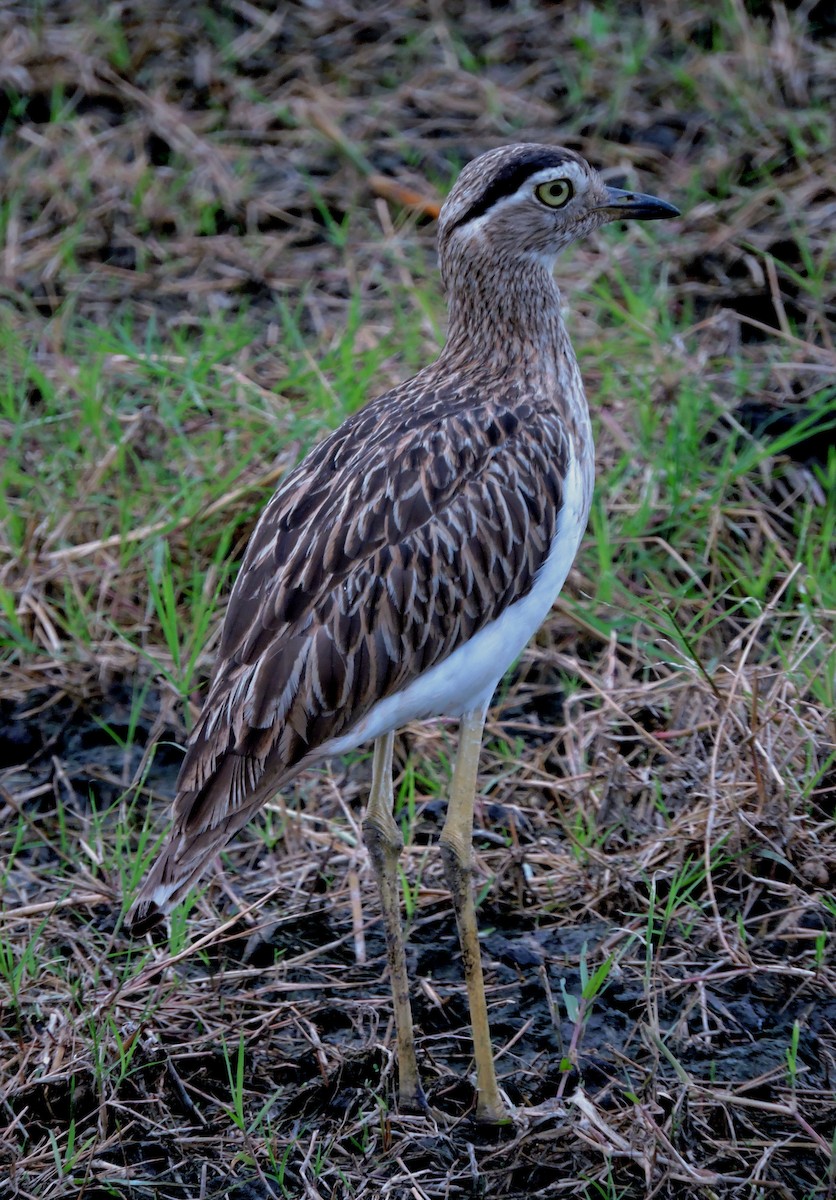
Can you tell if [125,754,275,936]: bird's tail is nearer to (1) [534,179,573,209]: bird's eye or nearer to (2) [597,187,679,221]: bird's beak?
(1) [534,179,573,209]: bird's eye

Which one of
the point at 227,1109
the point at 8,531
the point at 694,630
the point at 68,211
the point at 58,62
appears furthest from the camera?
the point at 58,62

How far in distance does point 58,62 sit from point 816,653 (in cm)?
486

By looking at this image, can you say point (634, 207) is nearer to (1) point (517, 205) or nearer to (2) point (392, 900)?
(1) point (517, 205)

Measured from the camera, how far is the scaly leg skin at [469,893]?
127 inches

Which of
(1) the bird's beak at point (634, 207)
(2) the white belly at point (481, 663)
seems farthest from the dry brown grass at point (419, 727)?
(1) the bird's beak at point (634, 207)

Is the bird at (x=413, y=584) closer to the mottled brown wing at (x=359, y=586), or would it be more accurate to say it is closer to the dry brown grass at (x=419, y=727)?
the mottled brown wing at (x=359, y=586)

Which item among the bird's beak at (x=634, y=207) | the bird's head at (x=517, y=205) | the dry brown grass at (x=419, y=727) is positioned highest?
the bird's head at (x=517, y=205)

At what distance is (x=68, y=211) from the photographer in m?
6.41

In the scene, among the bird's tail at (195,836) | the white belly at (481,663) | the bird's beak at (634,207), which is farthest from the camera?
the bird's beak at (634,207)

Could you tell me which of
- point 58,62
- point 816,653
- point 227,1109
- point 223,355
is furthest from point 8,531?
point 58,62

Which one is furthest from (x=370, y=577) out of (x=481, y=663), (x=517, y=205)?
(x=517, y=205)

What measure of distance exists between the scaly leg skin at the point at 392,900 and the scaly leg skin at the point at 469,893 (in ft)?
0.44

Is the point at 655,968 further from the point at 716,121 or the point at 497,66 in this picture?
the point at 497,66

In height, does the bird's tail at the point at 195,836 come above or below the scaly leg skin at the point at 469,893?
above
